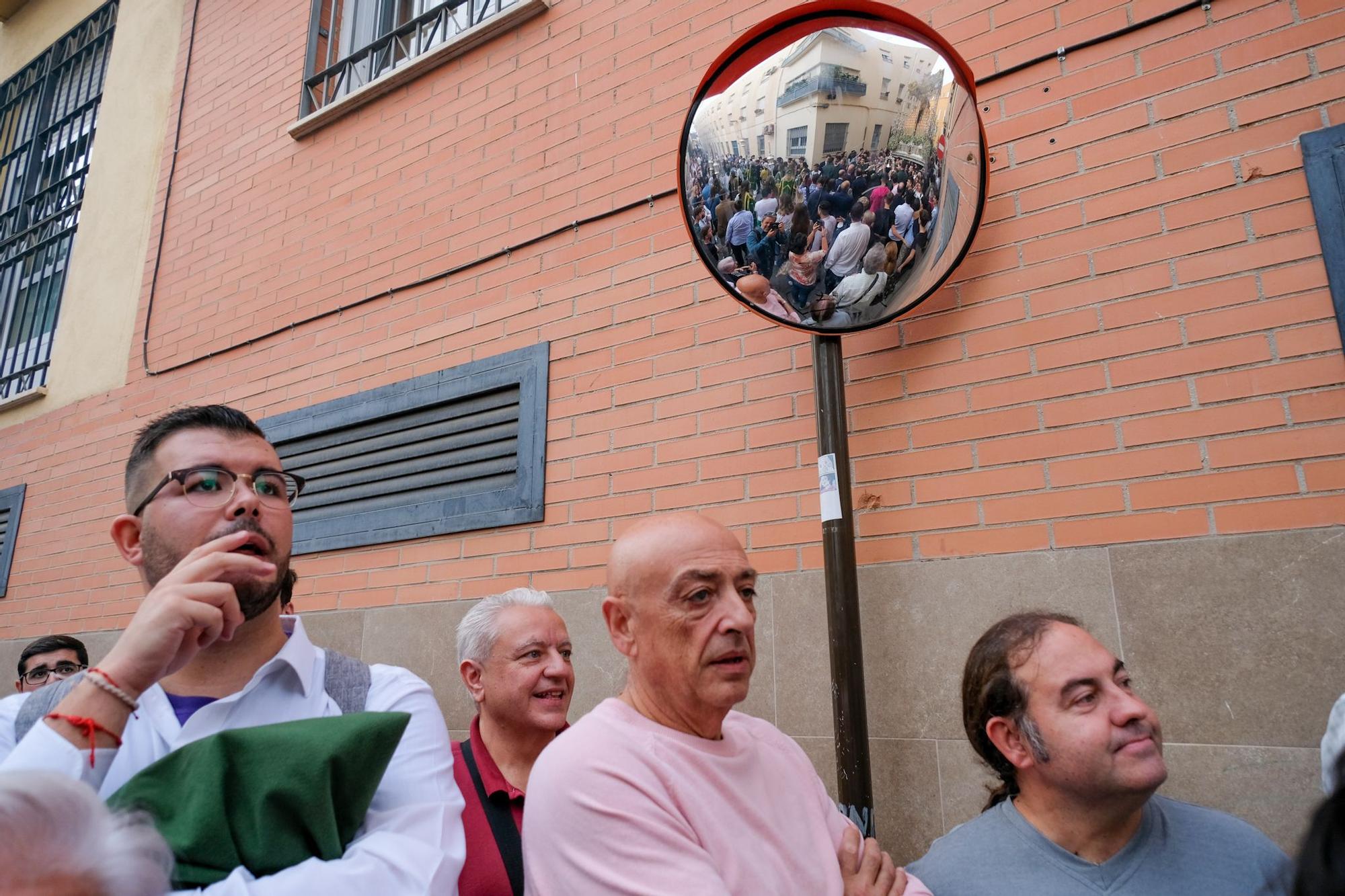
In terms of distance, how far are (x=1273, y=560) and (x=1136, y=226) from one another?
1.00 m

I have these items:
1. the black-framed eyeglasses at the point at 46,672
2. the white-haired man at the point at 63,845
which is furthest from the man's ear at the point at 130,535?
the black-framed eyeglasses at the point at 46,672

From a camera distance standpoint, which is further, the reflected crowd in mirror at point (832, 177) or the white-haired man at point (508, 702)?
the reflected crowd in mirror at point (832, 177)

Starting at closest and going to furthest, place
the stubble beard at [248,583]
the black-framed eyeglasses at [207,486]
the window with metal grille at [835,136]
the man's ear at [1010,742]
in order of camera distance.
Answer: the stubble beard at [248,583] → the black-framed eyeglasses at [207,486] → the man's ear at [1010,742] → the window with metal grille at [835,136]

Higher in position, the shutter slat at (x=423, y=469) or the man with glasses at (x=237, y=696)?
the shutter slat at (x=423, y=469)

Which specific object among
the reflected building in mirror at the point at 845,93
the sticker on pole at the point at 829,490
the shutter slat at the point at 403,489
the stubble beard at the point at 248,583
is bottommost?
the stubble beard at the point at 248,583

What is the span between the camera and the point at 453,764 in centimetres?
170

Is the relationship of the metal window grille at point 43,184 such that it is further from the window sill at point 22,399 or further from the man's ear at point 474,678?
the man's ear at point 474,678

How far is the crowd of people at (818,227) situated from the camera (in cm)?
268

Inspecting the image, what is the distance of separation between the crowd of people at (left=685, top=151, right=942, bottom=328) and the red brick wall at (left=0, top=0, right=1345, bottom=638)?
9.9 inches

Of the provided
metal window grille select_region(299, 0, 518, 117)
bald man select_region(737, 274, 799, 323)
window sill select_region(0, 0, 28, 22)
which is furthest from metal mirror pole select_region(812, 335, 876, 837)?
window sill select_region(0, 0, 28, 22)

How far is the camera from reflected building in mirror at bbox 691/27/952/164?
2643mm

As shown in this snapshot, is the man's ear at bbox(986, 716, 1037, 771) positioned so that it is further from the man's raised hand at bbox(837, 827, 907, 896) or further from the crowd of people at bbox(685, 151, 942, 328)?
the crowd of people at bbox(685, 151, 942, 328)

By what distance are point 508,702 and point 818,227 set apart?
1.75 m

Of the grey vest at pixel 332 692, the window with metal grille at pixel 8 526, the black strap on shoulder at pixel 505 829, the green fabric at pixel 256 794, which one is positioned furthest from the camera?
the window with metal grille at pixel 8 526
